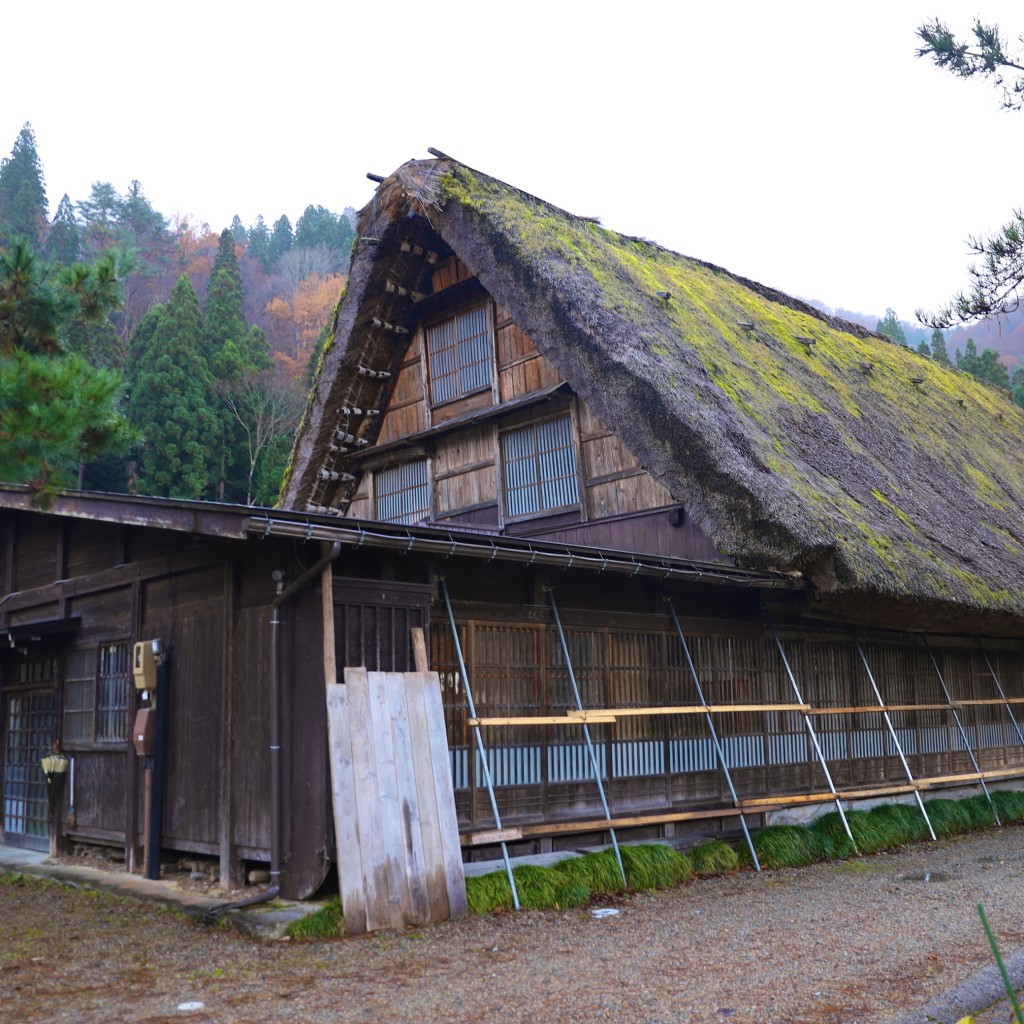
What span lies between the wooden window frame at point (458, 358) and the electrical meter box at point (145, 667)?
213 inches

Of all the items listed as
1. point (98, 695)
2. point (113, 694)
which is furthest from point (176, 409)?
point (113, 694)

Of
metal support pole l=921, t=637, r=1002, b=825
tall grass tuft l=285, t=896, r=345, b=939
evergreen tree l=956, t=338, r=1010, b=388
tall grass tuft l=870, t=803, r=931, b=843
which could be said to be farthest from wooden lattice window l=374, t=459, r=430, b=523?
evergreen tree l=956, t=338, r=1010, b=388

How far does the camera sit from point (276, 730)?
278 inches

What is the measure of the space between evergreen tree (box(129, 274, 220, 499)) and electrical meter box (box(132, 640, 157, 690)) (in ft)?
63.3

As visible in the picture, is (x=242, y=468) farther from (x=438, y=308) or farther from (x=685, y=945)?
(x=685, y=945)

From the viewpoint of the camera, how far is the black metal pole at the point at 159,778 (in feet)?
26.6

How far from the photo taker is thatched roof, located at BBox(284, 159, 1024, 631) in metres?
9.48

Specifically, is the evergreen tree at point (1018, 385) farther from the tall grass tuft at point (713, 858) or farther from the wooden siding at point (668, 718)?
the tall grass tuft at point (713, 858)

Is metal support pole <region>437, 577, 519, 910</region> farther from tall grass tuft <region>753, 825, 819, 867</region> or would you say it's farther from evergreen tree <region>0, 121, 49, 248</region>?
evergreen tree <region>0, 121, 49, 248</region>

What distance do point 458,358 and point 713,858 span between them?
6.72 meters

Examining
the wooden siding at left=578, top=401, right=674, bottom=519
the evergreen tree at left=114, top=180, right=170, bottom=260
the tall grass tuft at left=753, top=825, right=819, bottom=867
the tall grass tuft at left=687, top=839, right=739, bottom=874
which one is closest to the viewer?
the tall grass tuft at left=687, top=839, right=739, bottom=874

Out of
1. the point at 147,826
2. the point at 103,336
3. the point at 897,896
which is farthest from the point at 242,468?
the point at 897,896

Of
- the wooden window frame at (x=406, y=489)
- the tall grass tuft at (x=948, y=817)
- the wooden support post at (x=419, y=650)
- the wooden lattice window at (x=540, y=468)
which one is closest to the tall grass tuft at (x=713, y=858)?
the wooden support post at (x=419, y=650)

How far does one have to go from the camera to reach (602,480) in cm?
1123
